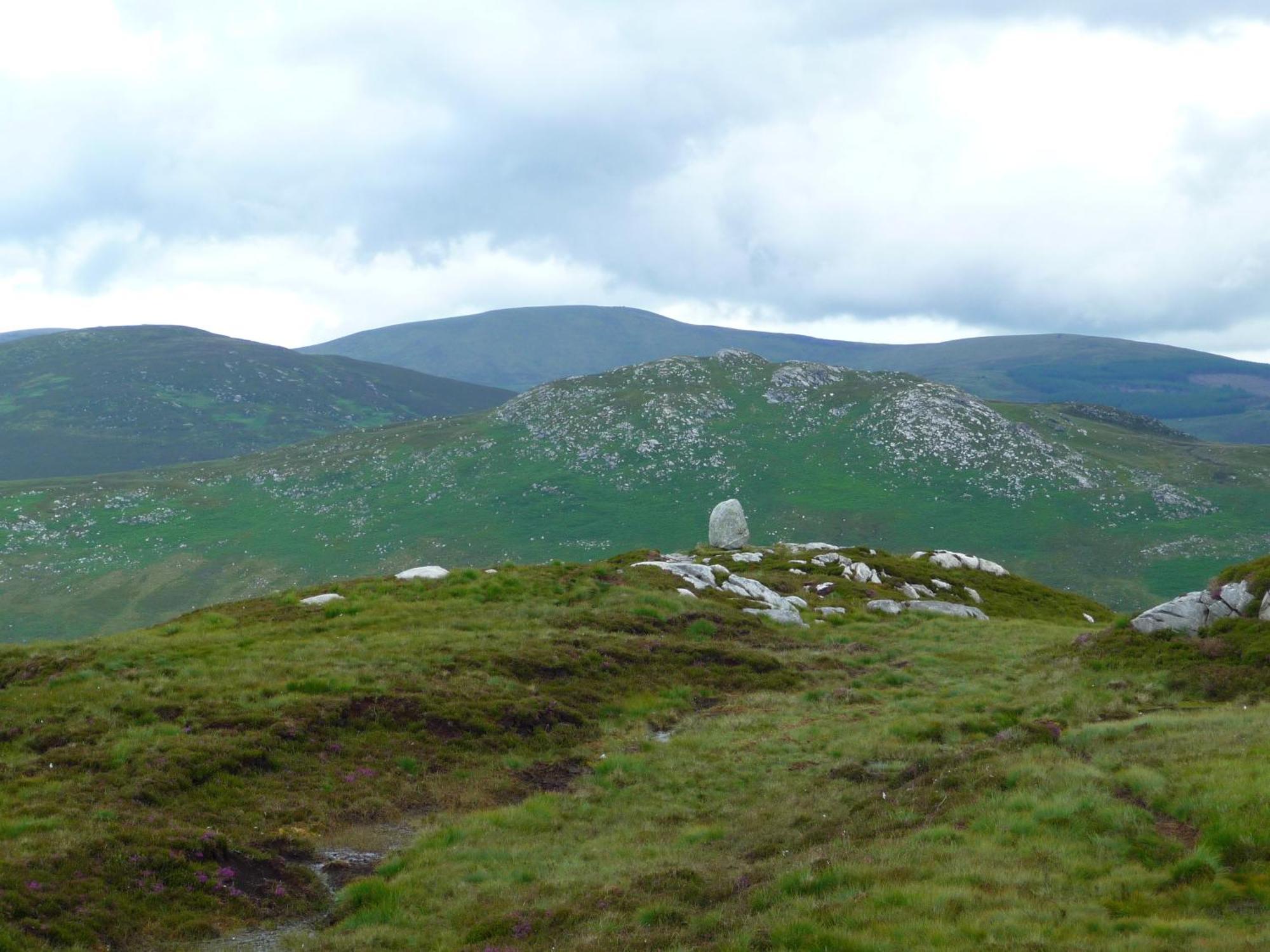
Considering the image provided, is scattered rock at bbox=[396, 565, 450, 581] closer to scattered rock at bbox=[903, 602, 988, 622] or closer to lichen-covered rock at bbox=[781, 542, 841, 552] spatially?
scattered rock at bbox=[903, 602, 988, 622]

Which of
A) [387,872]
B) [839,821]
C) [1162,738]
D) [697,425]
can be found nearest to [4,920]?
[387,872]

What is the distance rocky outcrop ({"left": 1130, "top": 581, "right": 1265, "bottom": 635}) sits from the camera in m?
32.8

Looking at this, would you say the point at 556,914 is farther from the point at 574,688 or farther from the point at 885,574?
the point at 885,574

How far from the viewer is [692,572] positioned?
52.8 meters

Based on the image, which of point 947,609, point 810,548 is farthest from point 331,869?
point 810,548

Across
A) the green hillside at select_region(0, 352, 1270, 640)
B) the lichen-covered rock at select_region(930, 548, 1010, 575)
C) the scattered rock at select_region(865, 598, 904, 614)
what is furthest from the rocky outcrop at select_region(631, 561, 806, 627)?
the green hillside at select_region(0, 352, 1270, 640)

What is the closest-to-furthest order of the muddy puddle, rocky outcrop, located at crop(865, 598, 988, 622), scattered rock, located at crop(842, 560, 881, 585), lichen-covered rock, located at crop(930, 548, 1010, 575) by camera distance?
the muddy puddle < rocky outcrop, located at crop(865, 598, 988, 622) < scattered rock, located at crop(842, 560, 881, 585) < lichen-covered rock, located at crop(930, 548, 1010, 575)

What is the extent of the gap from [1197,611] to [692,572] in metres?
25.9

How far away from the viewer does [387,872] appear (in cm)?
1880

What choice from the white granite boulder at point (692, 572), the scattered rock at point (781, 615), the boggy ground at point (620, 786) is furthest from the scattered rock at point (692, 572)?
the boggy ground at point (620, 786)

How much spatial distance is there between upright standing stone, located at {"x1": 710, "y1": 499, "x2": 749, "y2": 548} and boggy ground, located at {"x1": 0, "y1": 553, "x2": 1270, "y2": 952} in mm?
41885

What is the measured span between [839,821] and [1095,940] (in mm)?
7478

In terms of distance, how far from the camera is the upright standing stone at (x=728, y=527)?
82.8 metres

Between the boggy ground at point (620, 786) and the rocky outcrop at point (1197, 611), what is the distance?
1.27m
